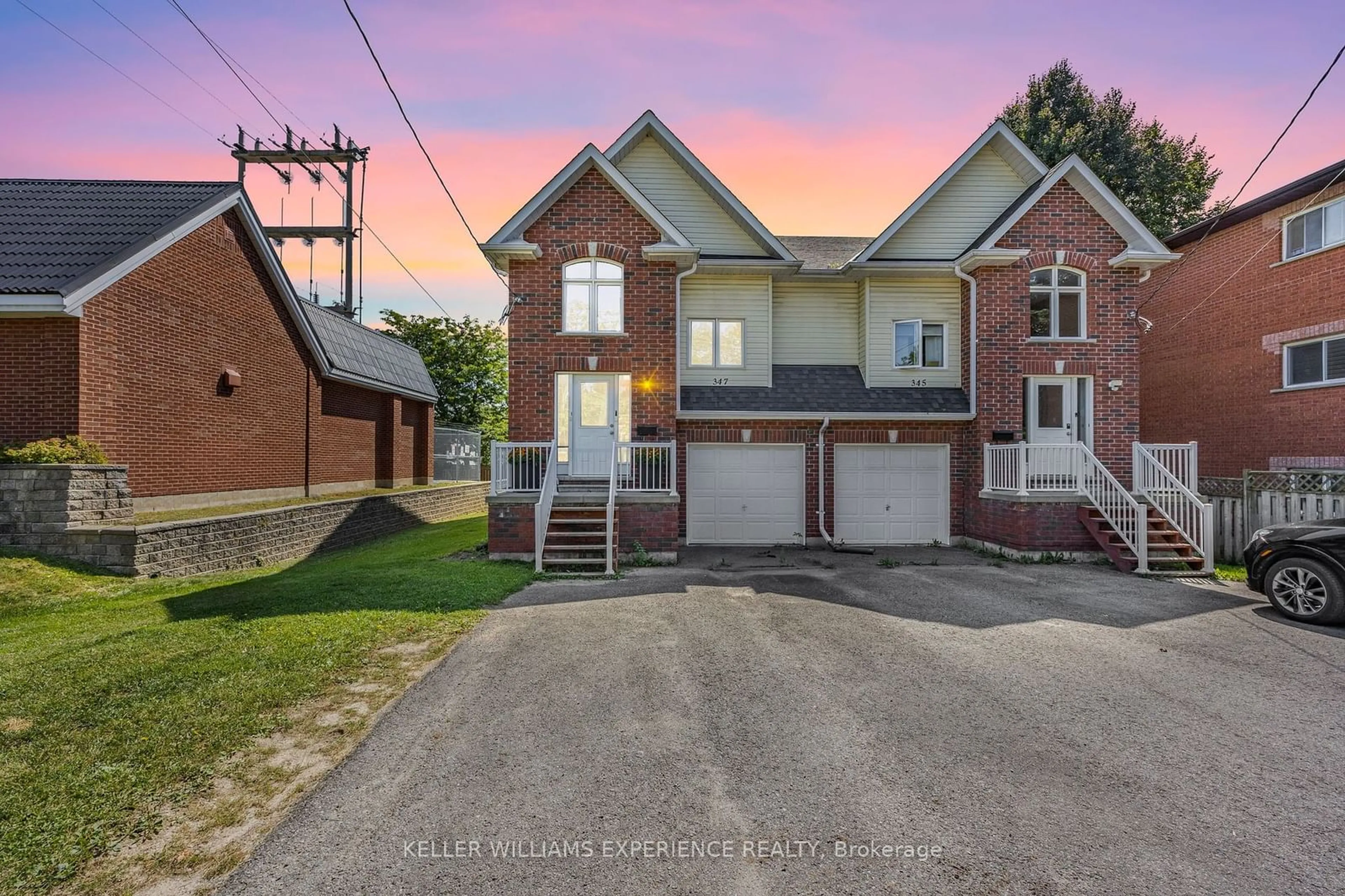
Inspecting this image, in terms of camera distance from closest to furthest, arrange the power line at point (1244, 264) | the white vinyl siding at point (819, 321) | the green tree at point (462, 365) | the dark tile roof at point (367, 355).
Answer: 1. the power line at point (1244, 264)
2. the white vinyl siding at point (819, 321)
3. the dark tile roof at point (367, 355)
4. the green tree at point (462, 365)

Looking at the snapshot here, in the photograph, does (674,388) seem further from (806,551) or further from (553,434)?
(806,551)

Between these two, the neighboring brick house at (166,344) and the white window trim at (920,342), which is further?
the white window trim at (920,342)

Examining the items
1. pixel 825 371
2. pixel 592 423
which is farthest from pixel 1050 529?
pixel 592 423

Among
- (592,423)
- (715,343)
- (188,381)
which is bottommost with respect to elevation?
(592,423)

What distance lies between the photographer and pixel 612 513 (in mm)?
Result: 10766

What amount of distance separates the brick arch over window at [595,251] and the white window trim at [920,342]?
6642 millimetres

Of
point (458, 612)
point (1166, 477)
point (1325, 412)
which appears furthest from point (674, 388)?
point (1325, 412)

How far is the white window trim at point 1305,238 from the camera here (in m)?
13.1

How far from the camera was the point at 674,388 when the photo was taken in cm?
1259

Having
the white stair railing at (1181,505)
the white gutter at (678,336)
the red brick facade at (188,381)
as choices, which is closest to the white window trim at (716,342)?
the white gutter at (678,336)

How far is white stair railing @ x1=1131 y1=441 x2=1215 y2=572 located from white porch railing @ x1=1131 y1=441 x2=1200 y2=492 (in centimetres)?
3

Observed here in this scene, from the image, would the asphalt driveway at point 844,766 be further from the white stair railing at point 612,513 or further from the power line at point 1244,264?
the power line at point 1244,264

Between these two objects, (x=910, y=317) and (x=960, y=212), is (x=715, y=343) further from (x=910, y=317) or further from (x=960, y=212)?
(x=960, y=212)

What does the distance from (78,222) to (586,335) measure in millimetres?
9833
